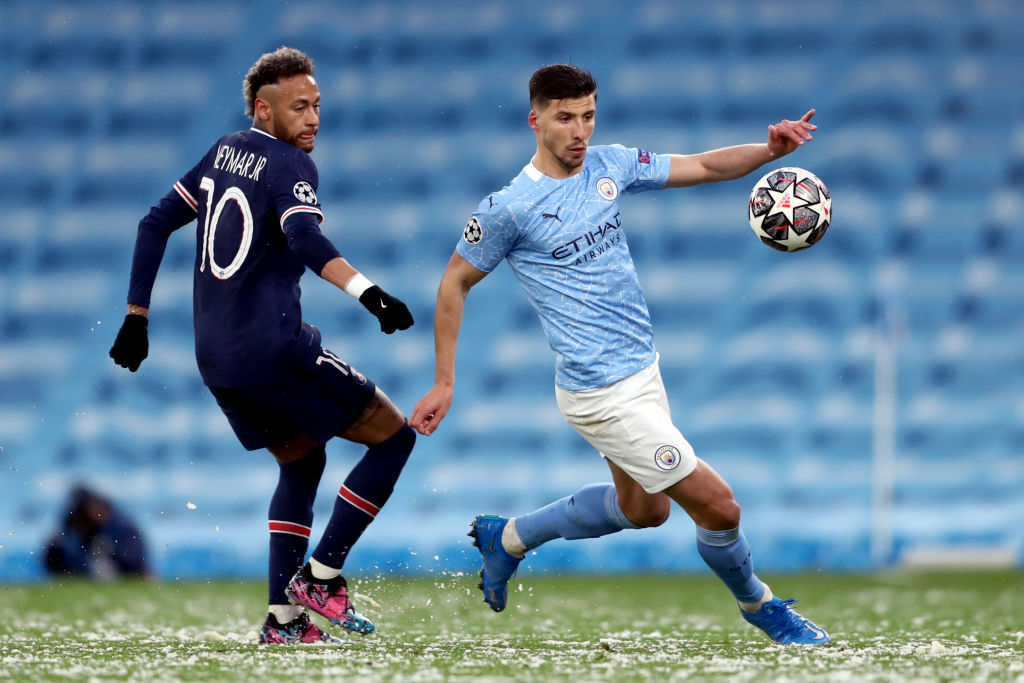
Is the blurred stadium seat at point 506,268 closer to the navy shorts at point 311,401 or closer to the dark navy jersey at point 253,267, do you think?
the navy shorts at point 311,401

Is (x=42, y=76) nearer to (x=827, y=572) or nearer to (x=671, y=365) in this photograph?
(x=671, y=365)

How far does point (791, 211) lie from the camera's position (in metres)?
4.86

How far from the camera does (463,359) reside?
1180 centimetres

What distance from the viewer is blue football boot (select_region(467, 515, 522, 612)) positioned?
5.10 metres

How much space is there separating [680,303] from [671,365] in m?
0.56

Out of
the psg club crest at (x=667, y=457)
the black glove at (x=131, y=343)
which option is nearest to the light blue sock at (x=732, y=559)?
the psg club crest at (x=667, y=457)

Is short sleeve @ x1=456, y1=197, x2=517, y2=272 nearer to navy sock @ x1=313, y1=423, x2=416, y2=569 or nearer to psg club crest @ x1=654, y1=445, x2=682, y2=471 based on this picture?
navy sock @ x1=313, y1=423, x2=416, y2=569

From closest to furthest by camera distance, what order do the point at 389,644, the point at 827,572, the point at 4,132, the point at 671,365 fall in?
the point at 389,644, the point at 827,572, the point at 671,365, the point at 4,132

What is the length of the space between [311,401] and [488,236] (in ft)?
2.75

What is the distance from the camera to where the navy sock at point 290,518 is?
15.8 feet

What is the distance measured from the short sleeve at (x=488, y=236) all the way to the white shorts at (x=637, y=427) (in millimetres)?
539

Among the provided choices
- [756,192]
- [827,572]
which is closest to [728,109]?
[827,572]

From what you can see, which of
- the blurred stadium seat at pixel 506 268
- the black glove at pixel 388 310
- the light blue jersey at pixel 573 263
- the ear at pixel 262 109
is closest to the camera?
the black glove at pixel 388 310

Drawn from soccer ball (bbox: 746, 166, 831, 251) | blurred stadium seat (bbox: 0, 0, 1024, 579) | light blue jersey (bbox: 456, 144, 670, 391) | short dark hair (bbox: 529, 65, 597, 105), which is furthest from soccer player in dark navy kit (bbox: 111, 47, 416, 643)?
blurred stadium seat (bbox: 0, 0, 1024, 579)
